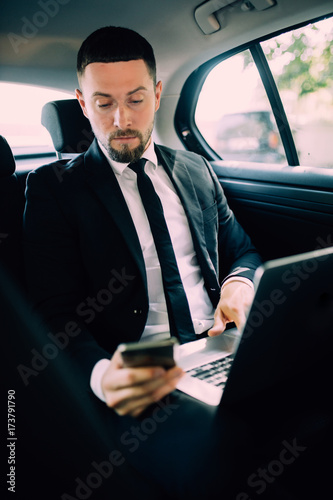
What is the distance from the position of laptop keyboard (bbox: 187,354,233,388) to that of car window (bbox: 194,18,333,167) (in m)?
1.20

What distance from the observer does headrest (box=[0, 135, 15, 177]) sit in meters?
1.29

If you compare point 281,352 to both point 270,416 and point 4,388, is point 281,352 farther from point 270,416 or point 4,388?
point 4,388

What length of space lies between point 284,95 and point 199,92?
578 mm

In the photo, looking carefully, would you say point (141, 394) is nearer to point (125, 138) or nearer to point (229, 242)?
point (125, 138)

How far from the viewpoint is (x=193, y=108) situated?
7.92ft

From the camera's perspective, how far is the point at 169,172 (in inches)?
57.2

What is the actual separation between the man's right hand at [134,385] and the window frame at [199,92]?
1474mm

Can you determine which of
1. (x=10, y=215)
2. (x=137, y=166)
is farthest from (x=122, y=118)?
(x=10, y=215)

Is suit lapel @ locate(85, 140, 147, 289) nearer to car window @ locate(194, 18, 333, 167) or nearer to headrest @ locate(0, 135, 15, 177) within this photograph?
headrest @ locate(0, 135, 15, 177)

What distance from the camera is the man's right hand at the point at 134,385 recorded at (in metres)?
0.69

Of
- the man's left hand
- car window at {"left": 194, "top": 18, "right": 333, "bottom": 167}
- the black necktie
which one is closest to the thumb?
the man's left hand

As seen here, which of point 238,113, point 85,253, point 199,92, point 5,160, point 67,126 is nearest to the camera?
point 85,253

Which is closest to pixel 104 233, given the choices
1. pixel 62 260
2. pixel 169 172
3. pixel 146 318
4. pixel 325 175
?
pixel 62 260

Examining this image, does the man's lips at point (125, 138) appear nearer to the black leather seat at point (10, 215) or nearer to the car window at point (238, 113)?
the black leather seat at point (10, 215)
